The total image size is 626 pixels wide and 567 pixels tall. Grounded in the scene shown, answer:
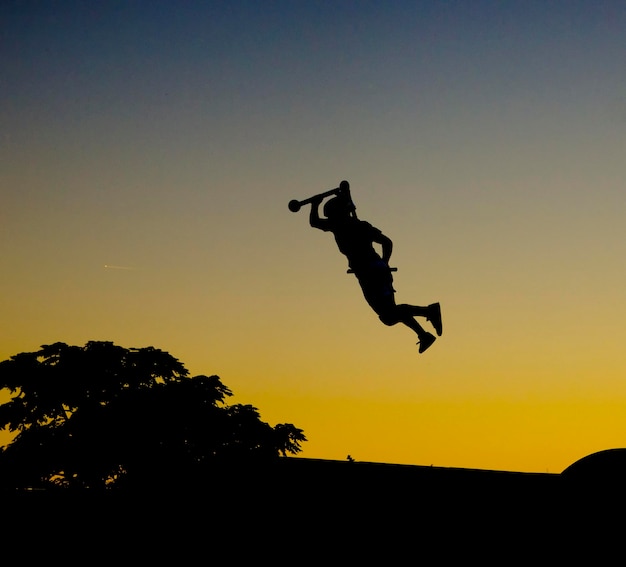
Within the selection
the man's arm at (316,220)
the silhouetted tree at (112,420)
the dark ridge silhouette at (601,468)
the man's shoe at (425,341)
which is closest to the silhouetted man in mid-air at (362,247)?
the man's arm at (316,220)

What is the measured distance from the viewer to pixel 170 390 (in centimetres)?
3250

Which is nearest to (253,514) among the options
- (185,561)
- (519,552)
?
(185,561)

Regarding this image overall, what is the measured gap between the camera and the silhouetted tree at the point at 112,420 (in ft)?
96.8

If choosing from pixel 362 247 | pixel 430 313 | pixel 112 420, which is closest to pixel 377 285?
pixel 362 247

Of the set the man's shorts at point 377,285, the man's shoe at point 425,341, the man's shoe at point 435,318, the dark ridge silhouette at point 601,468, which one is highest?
the man's shorts at point 377,285

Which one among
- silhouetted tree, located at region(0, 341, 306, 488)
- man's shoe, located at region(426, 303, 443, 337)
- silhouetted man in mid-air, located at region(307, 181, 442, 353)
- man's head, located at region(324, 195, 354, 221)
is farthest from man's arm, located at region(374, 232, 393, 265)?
silhouetted tree, located at region(0, 341, 306, 488)

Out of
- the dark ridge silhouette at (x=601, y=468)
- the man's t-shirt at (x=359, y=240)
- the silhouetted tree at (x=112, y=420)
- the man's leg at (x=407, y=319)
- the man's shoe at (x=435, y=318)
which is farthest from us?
the silhouetted tree at (x=112, y=420)

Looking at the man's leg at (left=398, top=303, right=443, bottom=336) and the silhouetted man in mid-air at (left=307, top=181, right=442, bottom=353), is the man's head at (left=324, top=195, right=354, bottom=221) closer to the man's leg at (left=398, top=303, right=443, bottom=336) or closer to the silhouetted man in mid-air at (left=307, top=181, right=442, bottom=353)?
the silhouetted man in mid-air at (left=307, top=181, right=442, bottom=353)

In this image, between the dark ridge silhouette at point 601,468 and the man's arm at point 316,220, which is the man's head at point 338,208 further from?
the dark ridge silhouette at point 601,468

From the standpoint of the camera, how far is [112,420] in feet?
101

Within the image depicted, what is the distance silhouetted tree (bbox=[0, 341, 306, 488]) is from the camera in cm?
2952

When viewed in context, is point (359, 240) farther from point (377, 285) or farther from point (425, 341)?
point (425, 341)

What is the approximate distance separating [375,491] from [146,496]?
326 cm

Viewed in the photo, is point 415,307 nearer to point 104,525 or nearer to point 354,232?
point 354,232
